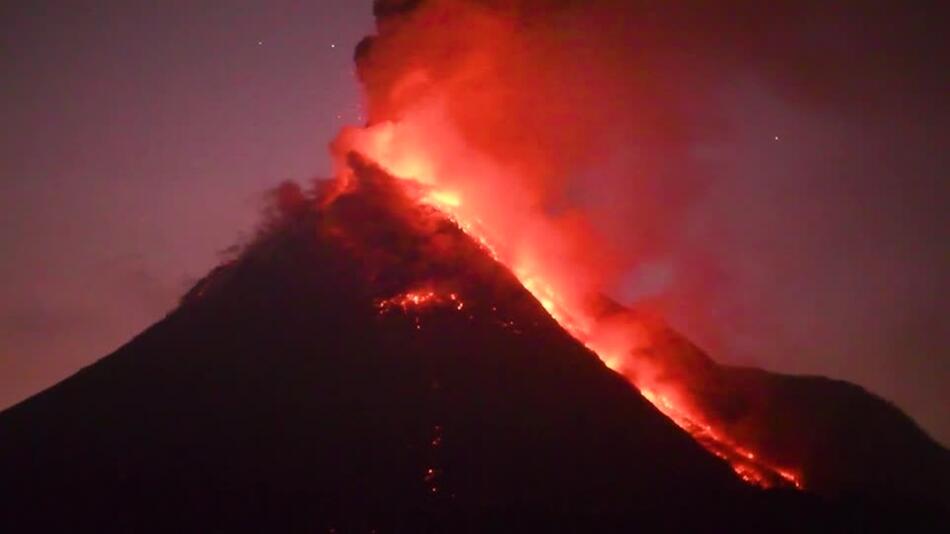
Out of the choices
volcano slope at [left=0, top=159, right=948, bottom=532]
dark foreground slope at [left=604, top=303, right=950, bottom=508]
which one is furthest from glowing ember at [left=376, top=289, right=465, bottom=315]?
dark foreground slope at [left=604, top=303, right=950, bottom=508]

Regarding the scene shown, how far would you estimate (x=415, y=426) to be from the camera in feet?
120

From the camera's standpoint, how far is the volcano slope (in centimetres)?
3316

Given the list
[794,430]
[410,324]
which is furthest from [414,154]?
[794,430]

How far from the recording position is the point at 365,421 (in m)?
36.7

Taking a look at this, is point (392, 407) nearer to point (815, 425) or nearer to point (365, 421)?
point (365, 421)

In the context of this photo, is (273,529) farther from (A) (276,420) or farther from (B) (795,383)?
(B) (795,383)

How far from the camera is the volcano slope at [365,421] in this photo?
33.2 meters

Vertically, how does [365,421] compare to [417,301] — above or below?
below

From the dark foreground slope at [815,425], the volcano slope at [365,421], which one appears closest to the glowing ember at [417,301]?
the volcano slope at [365,421]

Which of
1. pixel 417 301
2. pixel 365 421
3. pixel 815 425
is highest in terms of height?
pixel 815 425

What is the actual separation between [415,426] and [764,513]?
1236cm

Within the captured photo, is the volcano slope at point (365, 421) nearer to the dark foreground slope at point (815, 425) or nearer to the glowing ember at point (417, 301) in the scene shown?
the glowing ember at point (417, 301)

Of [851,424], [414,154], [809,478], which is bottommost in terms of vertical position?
[809,478]

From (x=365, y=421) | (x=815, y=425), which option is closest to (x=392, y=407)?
(x=365, y=421)
